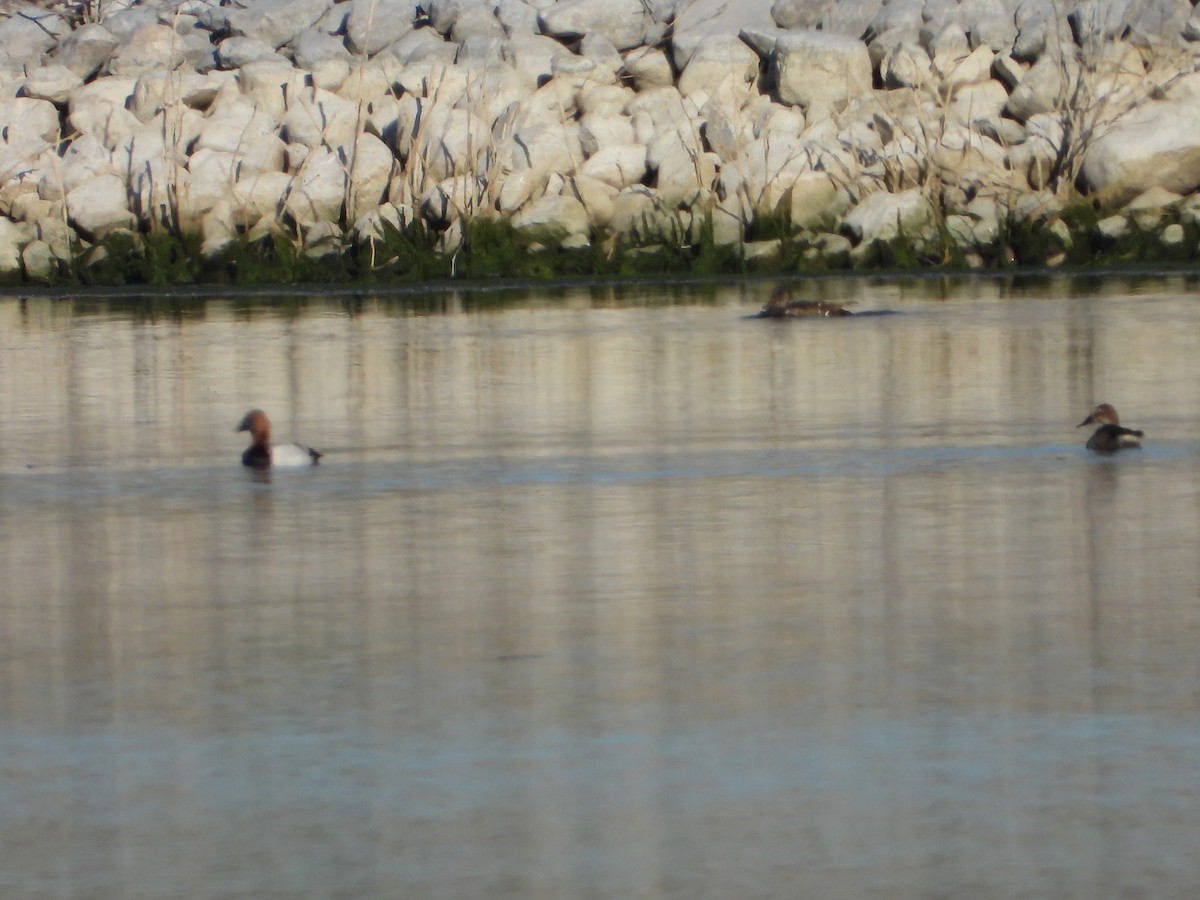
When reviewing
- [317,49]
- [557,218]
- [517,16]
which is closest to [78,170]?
[317,49]

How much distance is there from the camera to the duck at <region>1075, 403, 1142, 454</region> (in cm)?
966

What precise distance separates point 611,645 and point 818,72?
18.1 meters

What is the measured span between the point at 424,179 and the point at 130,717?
18.0 meters

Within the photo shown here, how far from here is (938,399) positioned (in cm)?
1188

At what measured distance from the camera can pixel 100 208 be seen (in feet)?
78.4

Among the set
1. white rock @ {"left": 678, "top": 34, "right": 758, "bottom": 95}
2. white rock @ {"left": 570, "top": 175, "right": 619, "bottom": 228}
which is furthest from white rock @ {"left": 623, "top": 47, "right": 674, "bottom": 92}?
white rock @ {"left": 570, "top": 175, "right": 619, "bottom": 228}

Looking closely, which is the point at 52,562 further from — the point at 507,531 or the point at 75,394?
the point at 75,394

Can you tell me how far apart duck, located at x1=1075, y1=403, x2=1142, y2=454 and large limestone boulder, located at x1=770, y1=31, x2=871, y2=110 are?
14110 millimetres

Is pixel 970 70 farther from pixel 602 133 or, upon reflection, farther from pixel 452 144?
pixel 452 144

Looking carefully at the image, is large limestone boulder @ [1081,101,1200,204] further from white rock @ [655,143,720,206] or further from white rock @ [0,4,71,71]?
white rock @ [0,4,71,71]

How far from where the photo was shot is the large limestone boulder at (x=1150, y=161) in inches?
866

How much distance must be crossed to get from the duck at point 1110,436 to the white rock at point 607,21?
16.1 meters

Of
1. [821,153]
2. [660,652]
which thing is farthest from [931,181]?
[660,652]

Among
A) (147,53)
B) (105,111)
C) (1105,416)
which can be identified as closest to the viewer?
(1105,416)
